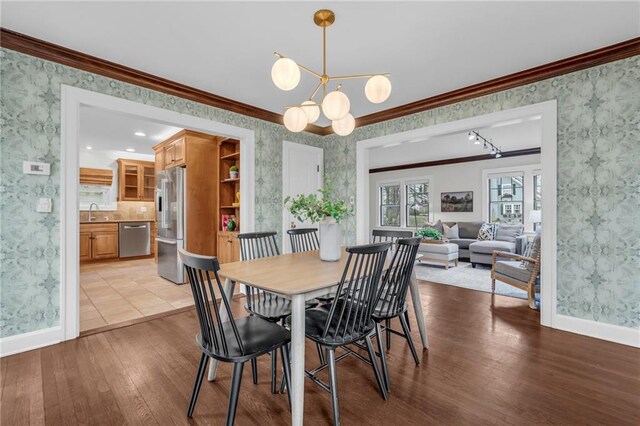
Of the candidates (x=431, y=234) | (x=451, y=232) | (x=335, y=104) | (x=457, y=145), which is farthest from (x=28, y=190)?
(x=451, y=232)

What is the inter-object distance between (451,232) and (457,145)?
2.07 meters

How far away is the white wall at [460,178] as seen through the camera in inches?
287

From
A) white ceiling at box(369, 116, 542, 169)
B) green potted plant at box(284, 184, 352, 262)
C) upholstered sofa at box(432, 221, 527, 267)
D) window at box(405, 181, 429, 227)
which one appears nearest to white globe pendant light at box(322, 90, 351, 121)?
green potted plant at box(284, 184, 352, 262)

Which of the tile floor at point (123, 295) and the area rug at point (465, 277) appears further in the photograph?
the area rug at point (465, 277)

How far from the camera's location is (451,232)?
738cm

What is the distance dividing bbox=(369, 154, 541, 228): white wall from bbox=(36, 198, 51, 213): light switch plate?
798 centimetres

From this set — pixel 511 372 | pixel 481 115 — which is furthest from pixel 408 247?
pixel 481 115

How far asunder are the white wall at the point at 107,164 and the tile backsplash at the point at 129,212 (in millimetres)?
121

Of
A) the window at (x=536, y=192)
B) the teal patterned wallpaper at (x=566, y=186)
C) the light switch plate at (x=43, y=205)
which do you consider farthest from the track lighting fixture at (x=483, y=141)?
the light switch plate at (x=43, y=205)

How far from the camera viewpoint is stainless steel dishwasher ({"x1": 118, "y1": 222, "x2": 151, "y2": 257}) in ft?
22.3

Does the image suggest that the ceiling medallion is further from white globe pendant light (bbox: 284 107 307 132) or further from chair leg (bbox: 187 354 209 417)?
chair leg (bbox: 187 354 209 417)

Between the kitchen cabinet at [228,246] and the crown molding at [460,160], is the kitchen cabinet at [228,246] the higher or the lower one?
the lower one

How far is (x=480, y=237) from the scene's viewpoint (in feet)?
22.5

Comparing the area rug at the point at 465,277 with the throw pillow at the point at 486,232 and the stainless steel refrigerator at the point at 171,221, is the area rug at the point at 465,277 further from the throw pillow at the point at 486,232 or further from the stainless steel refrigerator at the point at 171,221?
the stainless steel refrigerator at the point at 171,221
